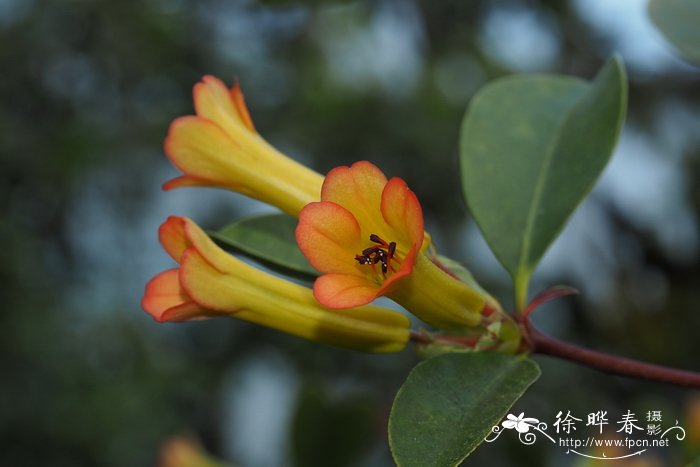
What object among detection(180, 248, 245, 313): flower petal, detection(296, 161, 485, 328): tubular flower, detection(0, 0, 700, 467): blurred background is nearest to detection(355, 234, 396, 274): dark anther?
detection(296, 161, 485, 328): tubular flower

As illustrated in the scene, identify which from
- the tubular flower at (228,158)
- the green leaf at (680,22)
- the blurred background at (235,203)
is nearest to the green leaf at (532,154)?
the green leaf at (680,22)

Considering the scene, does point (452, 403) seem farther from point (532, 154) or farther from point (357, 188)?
point (532, 154)

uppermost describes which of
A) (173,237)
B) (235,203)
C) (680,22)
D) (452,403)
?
(680,22)

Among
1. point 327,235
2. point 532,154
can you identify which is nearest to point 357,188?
point 327,235

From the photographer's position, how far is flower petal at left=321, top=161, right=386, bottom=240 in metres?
0.65

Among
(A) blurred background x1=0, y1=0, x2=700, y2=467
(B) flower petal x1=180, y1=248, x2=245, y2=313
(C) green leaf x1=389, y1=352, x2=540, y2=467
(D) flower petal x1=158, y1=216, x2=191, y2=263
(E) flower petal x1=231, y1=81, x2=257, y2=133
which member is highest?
(E) flower petal x1=231, y1=81, x2=257, y2=133

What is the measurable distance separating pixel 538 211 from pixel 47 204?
2367mm

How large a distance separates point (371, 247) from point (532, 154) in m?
0.33

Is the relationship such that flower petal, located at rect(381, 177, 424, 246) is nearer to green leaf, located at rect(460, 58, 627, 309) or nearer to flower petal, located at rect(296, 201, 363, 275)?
flower petal, located at rect(296, 201, 363, 275)

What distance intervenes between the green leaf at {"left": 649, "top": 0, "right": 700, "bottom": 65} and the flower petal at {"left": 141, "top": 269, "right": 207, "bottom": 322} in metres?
0.57

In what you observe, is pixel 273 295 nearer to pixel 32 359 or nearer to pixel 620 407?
pixel 620 407

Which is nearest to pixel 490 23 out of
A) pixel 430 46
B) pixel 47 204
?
pixel 430 46

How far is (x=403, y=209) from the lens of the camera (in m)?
0.64

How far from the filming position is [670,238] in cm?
246
